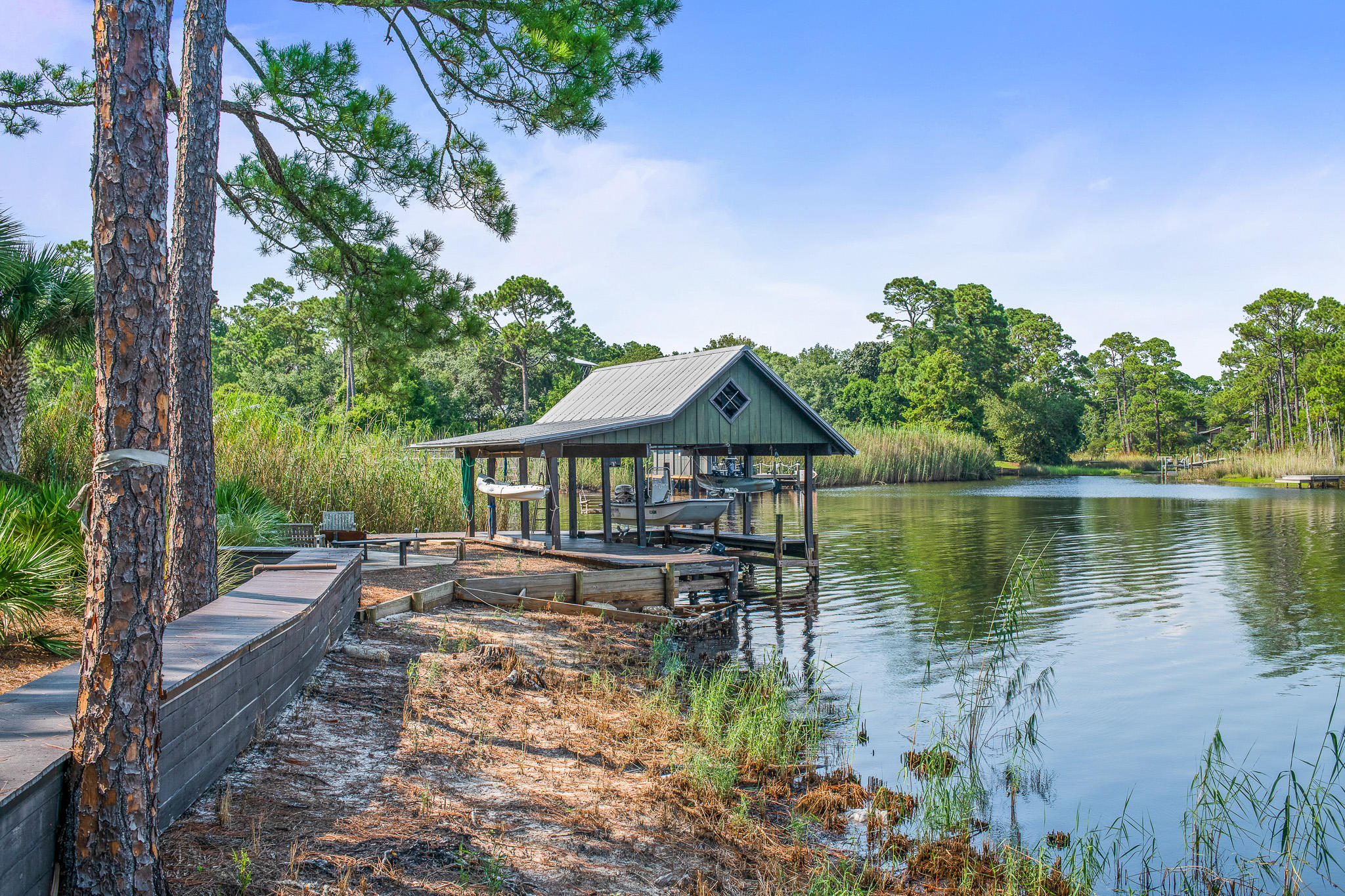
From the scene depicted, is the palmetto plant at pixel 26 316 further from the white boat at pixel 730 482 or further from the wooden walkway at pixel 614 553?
the white boat at pixel 730 482

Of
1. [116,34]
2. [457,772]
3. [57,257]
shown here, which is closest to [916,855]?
[457,772]

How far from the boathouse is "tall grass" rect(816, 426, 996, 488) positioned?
33.1 m

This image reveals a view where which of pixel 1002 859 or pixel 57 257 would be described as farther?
pixel 57 257

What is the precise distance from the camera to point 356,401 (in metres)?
39.7

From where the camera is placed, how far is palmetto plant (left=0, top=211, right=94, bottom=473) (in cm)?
1184

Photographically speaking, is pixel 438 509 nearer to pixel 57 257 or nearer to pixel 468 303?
pixel 468 303

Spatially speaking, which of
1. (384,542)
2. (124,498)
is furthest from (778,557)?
(124,498)

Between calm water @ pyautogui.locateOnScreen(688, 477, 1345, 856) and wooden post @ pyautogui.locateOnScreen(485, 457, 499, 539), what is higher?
wooden post @ pyautogui.locateOnScreen(485, 457, 499, 539)

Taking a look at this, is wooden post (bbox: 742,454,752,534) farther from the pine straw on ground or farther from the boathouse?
the pine straw on ground

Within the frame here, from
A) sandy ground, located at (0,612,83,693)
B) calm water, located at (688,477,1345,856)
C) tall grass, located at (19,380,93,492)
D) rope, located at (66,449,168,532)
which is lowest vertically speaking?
calm water, located at (688,477,1345,856)

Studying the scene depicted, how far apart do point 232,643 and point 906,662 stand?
29.8 feet

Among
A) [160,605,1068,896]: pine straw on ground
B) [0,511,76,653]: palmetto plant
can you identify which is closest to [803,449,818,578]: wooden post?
[160,605,1068,896]: pine straw on ground

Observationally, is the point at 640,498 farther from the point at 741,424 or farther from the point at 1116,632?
the point at 1116,632

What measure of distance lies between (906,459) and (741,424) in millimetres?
40476
